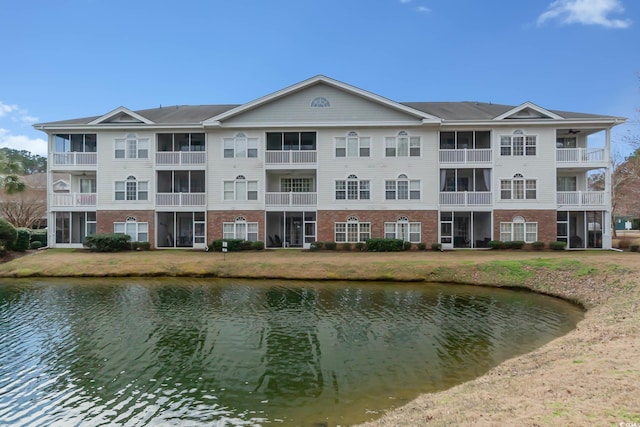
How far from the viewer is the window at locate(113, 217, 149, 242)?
28641 millimetres

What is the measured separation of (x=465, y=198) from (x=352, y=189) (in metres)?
8.36

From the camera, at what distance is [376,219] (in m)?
27.9

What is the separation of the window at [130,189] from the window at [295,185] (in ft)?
34.4

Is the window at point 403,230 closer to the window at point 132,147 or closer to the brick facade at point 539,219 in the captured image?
the brick facade at point 539,219

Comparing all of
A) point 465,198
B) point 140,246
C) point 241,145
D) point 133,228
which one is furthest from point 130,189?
point 465,198

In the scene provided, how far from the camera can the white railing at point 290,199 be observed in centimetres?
2842

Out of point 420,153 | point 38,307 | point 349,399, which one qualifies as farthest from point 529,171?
point 38,307

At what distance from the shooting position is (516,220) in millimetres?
27516

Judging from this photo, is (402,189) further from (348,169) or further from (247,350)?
(247,350)

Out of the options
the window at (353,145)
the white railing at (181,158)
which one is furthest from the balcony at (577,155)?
the white railing at (181,158)

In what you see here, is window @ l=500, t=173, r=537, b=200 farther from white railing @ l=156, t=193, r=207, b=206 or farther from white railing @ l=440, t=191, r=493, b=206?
white railing @ l=156, t=193, r=207, b=206

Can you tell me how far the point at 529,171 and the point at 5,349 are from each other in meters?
30.3

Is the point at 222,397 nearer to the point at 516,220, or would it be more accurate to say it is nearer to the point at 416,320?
the point at 416,320

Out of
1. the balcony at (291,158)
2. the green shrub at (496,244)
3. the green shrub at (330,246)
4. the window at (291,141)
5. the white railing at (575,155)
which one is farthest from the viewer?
the window at (291,141)
